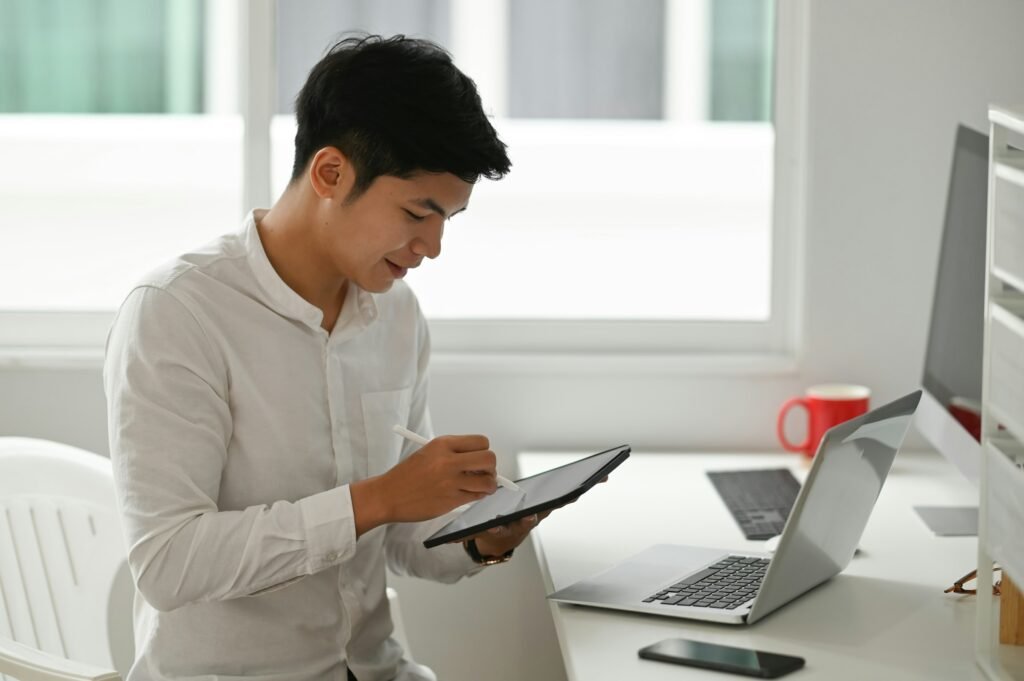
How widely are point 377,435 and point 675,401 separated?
790mm

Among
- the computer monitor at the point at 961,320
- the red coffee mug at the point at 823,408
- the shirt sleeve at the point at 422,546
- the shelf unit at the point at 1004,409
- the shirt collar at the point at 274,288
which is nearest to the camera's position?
the shelf unit at the point at 1004,409

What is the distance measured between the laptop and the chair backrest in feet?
2.43

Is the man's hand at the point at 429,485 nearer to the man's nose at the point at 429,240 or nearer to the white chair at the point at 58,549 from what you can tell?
the man's nose at the point at 429,240

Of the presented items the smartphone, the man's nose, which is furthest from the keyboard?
the man's nose

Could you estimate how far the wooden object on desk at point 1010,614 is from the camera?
1.26 m

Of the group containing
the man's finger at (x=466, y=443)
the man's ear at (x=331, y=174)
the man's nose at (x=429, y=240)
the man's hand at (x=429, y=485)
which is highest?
the man's ear at (x=331, y=174)

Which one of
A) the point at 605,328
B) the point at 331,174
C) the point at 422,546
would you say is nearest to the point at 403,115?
the point at 331,174

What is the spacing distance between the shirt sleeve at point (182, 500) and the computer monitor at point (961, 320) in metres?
0.87

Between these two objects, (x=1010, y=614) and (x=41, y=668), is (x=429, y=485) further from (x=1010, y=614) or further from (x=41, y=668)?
(x=1010, y=614)

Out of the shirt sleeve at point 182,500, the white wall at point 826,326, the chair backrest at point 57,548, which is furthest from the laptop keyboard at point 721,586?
the chair backrest at point 57,548

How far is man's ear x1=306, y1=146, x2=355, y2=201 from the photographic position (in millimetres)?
1394

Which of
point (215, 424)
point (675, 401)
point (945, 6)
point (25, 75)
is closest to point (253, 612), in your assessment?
point (215, 424)

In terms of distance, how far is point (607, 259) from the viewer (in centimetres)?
229

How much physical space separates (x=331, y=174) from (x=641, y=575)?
1.92ft
